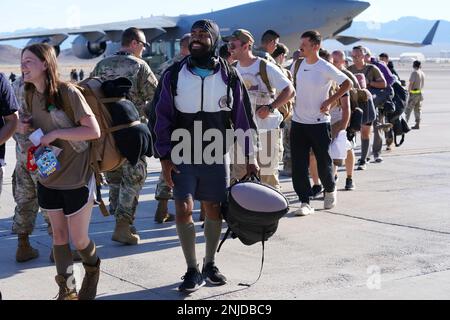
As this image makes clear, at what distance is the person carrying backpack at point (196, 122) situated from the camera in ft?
18.3

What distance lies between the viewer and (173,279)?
5.95 meters

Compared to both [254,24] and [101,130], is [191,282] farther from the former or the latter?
[254,24]

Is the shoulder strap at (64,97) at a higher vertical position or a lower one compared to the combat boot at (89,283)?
higher

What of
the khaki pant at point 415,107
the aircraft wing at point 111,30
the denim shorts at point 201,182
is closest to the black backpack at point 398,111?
the khaki pant at point 415,107

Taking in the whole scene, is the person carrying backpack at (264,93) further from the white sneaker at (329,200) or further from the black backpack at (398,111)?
the black backpack at (398,111)

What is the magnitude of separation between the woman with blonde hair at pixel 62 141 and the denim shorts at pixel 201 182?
2.38 feet

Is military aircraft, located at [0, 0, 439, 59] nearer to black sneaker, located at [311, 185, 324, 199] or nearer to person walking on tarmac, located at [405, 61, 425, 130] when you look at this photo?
person walking on tarmac, located at [405, 61, 425, 130]

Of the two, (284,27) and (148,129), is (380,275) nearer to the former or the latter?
(148,129)

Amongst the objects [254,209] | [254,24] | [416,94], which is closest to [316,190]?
[254,209]

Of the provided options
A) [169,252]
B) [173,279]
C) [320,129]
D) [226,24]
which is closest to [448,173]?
[320,129]

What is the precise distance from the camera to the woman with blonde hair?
16.0 ft

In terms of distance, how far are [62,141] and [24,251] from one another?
77.4 inches

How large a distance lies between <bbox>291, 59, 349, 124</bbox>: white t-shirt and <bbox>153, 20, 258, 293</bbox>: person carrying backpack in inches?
108

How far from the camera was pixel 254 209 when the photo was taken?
17.9ft
